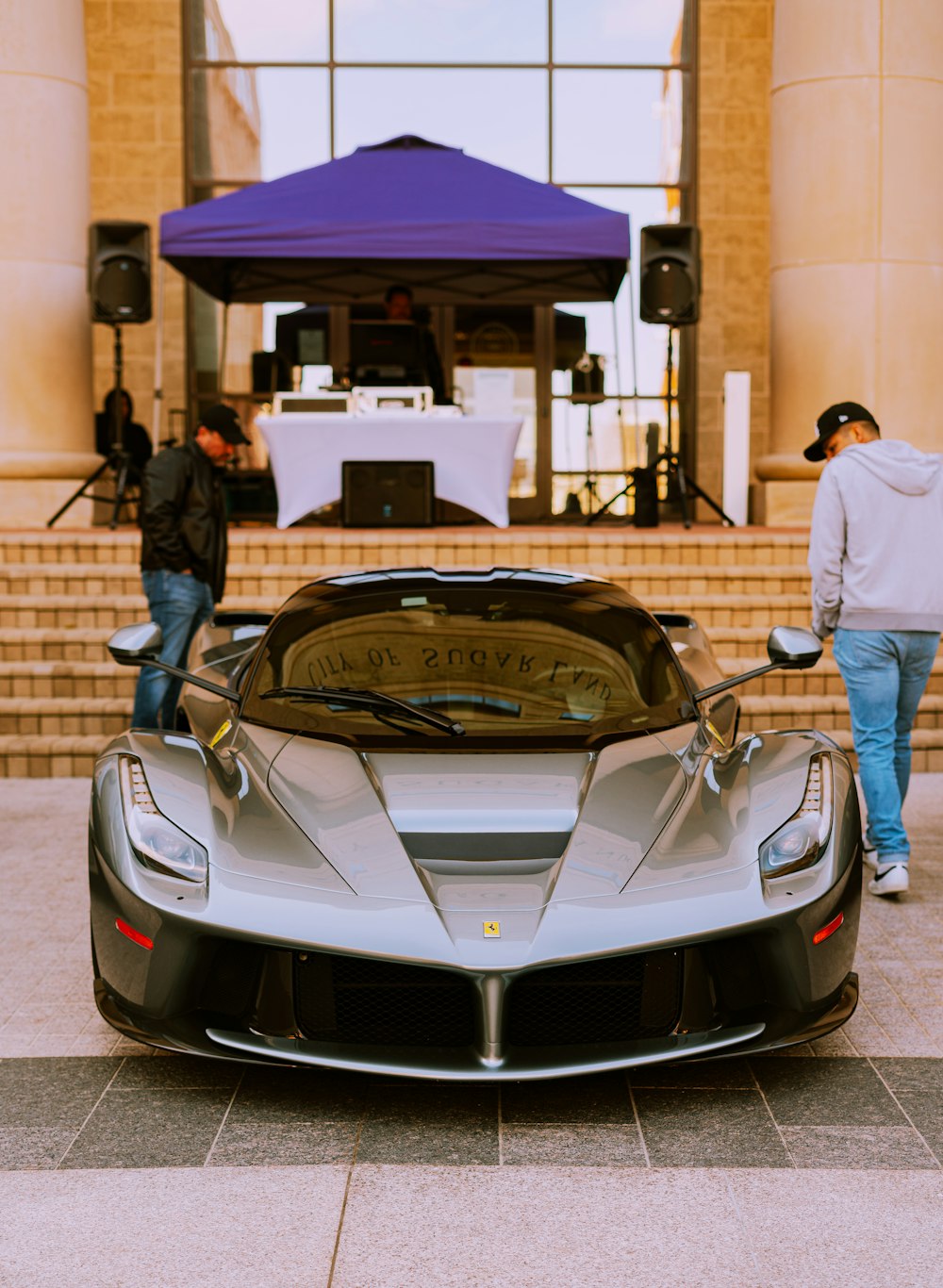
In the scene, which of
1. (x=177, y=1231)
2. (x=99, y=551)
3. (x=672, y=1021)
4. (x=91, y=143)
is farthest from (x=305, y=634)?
(x=91, y=143)

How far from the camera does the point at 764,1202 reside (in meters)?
3.01

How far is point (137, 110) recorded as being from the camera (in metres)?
16.2

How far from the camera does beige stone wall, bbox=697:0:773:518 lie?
16.3 m

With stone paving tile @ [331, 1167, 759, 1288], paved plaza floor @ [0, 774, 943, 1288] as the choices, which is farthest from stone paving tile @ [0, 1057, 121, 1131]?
stone paving tile @ [331, 1167, 759, 1288]

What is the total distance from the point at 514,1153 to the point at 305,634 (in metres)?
1.94

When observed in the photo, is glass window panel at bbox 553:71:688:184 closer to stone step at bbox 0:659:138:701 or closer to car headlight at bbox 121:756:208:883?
stone step at bbox 0:659:138:701

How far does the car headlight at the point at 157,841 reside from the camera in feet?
11.7

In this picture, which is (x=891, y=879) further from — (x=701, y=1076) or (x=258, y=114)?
(x=258, y=114)

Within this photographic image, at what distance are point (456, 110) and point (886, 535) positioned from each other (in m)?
12.2

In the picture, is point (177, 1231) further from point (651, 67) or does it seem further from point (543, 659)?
point (651, 67)

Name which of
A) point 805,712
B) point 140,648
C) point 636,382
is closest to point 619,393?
point 636,382

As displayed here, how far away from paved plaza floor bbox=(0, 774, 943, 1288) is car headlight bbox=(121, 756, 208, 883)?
0.54 m

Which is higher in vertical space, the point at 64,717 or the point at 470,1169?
the point at 64,717

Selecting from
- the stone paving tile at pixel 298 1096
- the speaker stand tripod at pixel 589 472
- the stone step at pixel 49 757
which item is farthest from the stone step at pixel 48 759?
the speaker stand tripod at pixel 589 472
